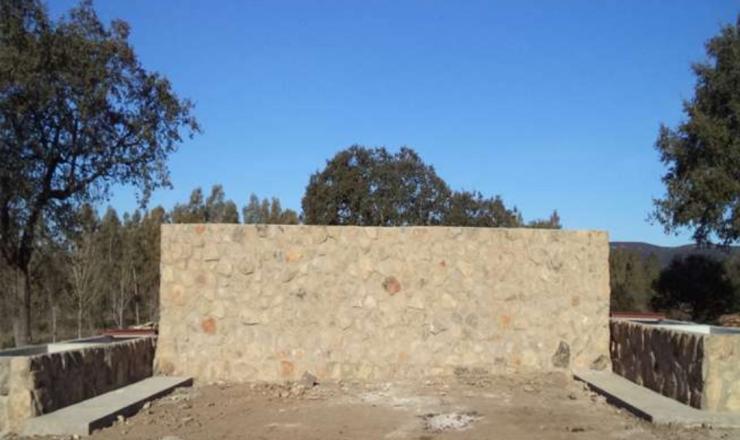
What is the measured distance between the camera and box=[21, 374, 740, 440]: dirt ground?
30.6 feet

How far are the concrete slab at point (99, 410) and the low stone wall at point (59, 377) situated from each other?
14 centimetres

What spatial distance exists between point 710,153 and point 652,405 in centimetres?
1217

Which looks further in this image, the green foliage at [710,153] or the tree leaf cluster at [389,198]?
the tree leaf cluster at [389,198]

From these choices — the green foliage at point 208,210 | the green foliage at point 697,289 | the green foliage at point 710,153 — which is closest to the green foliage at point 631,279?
the green foliage at point 697,289

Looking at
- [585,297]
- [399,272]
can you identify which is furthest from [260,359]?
[585,297]

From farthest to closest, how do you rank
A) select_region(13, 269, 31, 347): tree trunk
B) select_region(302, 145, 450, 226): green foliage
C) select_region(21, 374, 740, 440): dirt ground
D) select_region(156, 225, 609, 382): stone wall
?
select_region(302, 145, 450, 226): green foliage → select_region(13, 269, 31, 347): tree trunk → select_region(156, 225, 609, 382): stone wall → select_region(21, 374, 740, 440): dirt ground

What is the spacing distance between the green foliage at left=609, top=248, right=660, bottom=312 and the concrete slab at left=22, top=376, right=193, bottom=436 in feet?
68.3

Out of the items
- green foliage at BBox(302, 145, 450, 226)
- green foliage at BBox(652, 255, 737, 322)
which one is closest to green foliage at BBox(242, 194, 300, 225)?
green foliage at BBox(302, 145, 450, 226)

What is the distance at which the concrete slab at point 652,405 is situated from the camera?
955cm

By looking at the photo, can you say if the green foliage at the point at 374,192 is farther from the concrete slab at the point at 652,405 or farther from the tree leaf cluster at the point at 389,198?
the concrete slab at the point at 652,405

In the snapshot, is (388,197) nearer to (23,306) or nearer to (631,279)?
(631,279)

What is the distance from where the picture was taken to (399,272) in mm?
13633

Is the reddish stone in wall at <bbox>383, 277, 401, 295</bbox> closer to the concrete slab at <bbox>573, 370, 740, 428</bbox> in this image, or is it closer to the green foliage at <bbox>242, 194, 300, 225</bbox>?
the concrete slab at <bbox>573, 370, 740, 428</bbox>

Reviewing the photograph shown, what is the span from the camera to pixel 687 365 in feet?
35.0
